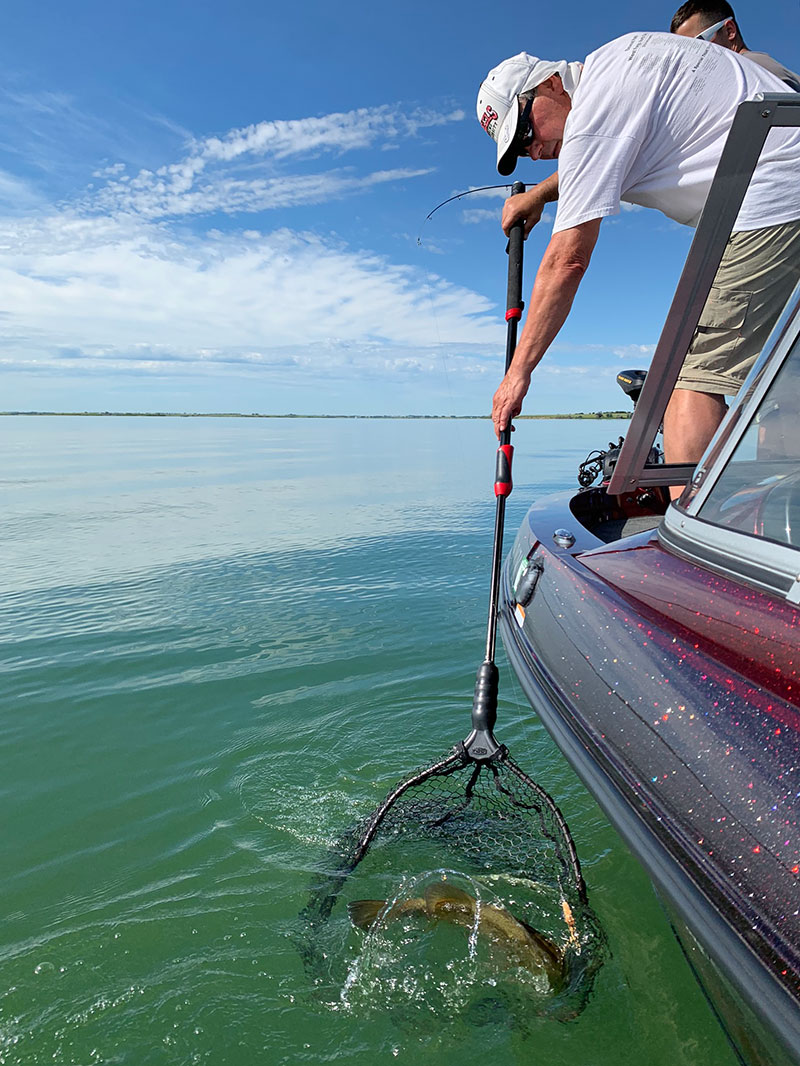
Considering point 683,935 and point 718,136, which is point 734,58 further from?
point 683,935

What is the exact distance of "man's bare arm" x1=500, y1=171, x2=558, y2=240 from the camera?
2973mm

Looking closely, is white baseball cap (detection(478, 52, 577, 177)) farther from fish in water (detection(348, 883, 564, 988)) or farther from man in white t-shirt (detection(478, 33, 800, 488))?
fish in water (detection(348, 883, 564, 988))

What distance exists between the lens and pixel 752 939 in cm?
106

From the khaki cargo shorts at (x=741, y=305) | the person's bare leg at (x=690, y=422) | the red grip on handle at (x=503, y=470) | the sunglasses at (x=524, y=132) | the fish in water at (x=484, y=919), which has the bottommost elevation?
the fish in water at (x=484, y=919)

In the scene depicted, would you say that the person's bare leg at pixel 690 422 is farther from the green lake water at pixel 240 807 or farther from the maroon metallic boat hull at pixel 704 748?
the green lake water at pixel 240 807

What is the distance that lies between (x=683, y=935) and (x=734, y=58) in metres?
2.38

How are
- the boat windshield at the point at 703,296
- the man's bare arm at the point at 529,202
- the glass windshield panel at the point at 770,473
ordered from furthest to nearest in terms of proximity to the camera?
the man's bare arm at the point at 529,202
the boat windshield at the point at 703,296
the glass windshield panel at the point at 770,473

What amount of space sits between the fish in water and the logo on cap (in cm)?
264

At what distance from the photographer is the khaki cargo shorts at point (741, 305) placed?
2.19m

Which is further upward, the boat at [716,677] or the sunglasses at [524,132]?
the sunglasses at [524,132]

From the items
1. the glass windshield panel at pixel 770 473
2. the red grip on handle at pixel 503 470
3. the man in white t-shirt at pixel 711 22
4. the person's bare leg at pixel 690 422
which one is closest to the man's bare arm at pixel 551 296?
the red grip on handle at pixel 503 470

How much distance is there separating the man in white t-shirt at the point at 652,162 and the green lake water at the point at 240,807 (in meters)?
1.79

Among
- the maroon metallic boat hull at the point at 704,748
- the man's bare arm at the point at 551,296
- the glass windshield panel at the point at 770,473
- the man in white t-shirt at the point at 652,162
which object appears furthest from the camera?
the man's bare arm at the point at 551,296

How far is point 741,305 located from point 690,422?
0.50 m
